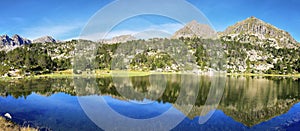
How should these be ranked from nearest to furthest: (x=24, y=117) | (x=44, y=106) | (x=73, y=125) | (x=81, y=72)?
(x=73, y=125) < (x=24, y=117) < (x=44, y=106) < (x=81, y=72)

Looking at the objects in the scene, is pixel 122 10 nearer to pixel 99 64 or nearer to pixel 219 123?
pixel 219 123

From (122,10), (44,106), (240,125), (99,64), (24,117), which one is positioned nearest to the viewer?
(122,10)

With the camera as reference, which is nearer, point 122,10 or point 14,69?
point 122,10

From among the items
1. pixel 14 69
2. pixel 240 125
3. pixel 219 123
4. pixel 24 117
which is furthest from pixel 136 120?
pixel 14 69

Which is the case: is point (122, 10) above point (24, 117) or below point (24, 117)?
above

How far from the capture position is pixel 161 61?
124 m

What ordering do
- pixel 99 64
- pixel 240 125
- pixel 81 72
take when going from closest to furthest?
pixel 240 125 < pixel 81 72 < pixel 99 64

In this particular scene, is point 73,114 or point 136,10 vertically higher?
point 136,10

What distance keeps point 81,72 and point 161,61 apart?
4094 cm

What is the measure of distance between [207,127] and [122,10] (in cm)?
1347

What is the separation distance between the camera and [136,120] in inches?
936

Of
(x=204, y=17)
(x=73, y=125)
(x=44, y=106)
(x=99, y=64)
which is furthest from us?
(x=99, y=64)

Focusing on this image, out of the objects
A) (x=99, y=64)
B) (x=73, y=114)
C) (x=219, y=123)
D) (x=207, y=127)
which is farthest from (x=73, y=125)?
(x=99, y=64)

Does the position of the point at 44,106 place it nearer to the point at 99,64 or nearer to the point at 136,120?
the point at 136,120
